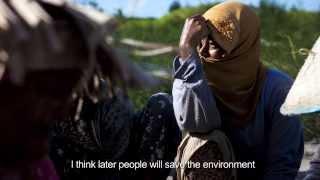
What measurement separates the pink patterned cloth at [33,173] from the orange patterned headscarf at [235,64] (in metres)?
1.33

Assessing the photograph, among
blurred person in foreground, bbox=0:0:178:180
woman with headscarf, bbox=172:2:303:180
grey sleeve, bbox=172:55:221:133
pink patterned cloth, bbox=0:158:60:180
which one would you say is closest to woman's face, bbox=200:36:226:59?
woman with headscarf, bbox=172:2:303:180

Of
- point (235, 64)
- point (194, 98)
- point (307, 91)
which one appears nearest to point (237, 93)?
point (235, 64)

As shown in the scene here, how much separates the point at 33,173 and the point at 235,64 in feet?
5.22

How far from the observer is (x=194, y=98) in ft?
10.4

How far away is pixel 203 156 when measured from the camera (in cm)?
320

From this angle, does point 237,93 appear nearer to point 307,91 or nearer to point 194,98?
point 194,98

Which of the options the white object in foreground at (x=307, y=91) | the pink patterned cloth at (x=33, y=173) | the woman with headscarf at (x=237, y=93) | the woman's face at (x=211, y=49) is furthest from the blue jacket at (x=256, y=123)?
the pink patterned cloth at (x=33, y=173)

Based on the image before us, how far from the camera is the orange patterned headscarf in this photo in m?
3.32

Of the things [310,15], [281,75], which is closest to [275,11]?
[310,15]

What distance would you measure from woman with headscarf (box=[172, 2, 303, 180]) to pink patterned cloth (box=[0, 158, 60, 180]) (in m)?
1.13

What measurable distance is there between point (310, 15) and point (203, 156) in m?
8.67

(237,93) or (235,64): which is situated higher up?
(235,64)

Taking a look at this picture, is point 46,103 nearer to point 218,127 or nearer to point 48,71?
point 48,71

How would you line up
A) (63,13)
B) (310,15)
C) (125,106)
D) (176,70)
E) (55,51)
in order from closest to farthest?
1. (55,51)
2. (63,13)
3. (176,70)
4. (125,106)
5. (310,15)
